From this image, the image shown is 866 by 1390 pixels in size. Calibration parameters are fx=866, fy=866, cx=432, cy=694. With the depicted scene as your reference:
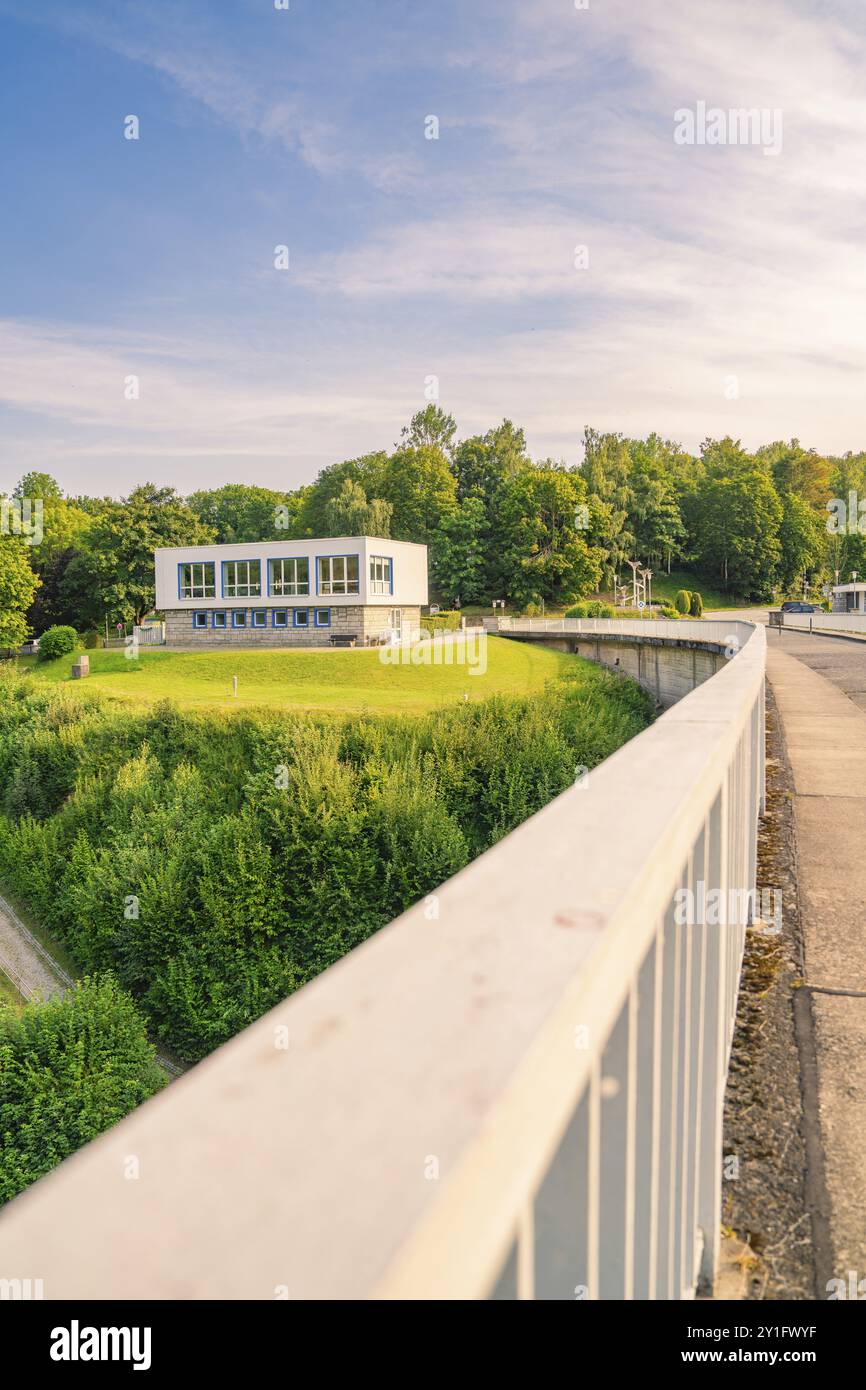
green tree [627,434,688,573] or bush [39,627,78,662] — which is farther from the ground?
green tree [627,434,688,573]

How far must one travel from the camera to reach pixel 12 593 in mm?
59625

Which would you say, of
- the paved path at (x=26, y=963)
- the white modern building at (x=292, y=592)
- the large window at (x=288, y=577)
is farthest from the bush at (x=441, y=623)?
the paved path at (x=26, y=963)

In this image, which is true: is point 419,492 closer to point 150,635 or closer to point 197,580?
point 150,635

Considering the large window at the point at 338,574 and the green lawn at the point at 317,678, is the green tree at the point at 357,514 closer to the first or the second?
the large window at the point at 338,574

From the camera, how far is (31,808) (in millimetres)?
32500

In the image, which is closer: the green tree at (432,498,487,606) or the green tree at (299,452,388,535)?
the green tree at (432,498,487,606)

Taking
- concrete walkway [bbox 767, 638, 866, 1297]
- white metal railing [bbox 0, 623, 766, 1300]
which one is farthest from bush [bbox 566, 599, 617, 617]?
white metal railing [bbox 0, 623, 766, 1300]

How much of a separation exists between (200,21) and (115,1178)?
59.8 meters

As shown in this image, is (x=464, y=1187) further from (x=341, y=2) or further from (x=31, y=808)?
(x=341, y=2)

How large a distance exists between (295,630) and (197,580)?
24.3 feet

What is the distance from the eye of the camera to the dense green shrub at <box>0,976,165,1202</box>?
17.4m

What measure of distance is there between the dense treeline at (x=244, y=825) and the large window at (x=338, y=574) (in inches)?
677

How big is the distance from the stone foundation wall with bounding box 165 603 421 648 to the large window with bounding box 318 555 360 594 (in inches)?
39.9

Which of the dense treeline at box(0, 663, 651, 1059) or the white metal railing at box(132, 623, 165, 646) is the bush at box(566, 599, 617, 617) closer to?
the dense treeline at box(0, 663, 651, 1059)
